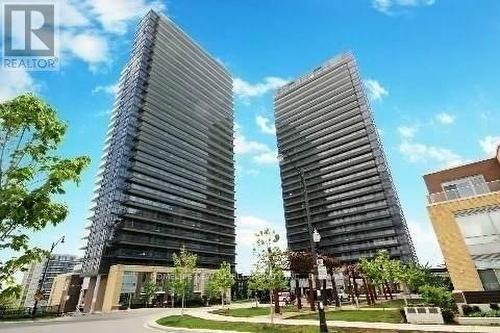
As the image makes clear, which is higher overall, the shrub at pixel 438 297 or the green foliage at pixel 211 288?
the green foliage at pixel 211 288

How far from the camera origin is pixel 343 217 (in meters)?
114

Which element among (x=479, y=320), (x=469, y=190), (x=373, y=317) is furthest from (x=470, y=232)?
(x=373, y=317)

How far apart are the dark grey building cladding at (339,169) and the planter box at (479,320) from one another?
286ft

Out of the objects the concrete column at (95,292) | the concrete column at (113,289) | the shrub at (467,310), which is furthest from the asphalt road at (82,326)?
the concrete column at (95,292)

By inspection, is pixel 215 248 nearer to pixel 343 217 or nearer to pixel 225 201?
pixel 225 201

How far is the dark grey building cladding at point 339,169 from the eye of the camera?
106125mm

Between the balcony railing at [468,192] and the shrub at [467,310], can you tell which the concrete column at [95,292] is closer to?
the balcony railing at [468,192]

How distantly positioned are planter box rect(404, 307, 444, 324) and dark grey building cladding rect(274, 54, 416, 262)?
86936mm

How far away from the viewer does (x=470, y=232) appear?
23078 millimetres

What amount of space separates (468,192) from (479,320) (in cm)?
988

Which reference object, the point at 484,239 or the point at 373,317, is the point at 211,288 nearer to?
the point at 373,317

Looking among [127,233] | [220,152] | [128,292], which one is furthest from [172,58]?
[128,292]

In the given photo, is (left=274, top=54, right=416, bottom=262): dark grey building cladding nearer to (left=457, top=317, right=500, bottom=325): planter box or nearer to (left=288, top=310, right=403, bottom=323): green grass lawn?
(left=288, top=310, right=403, bottom=323): green grass lawn

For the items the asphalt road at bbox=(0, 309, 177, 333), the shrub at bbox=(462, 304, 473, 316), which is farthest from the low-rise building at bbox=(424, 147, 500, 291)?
the asphalt road at bbox=(0, 309, 177, 333)
